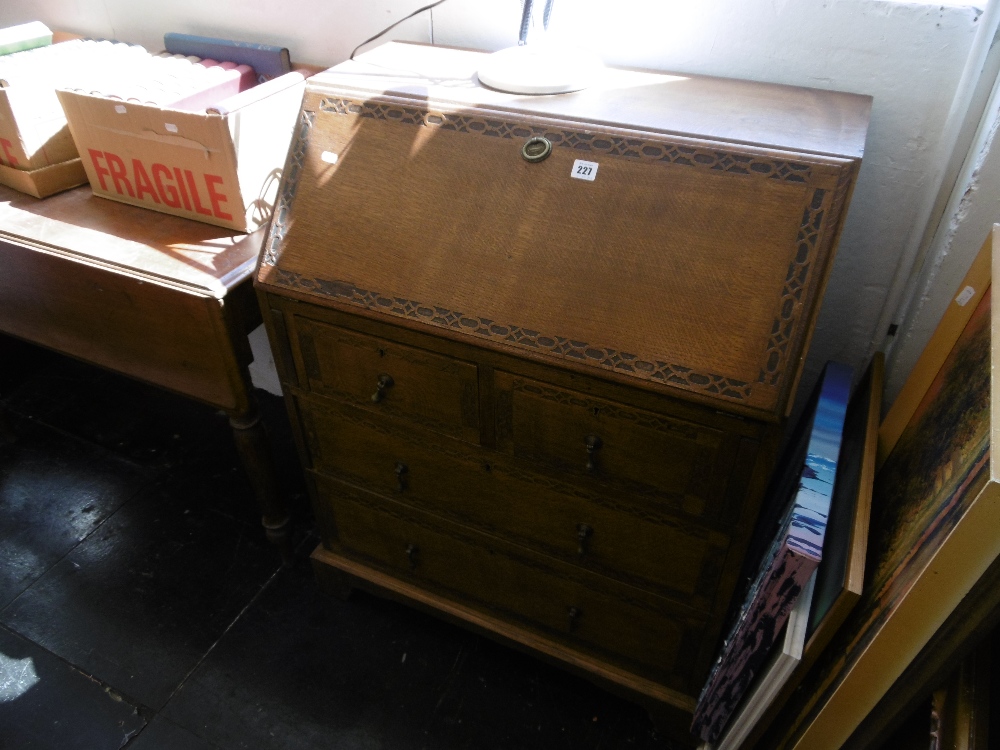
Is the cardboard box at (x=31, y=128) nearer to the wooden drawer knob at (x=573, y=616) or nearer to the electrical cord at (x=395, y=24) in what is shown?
the electrical cord at (x=395, y=24)

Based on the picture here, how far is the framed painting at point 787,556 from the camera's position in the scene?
0.88 metres

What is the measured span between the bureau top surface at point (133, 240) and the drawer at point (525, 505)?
299 millimetres

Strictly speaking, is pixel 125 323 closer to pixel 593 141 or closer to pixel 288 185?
pixel 288 185

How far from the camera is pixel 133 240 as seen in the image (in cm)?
130

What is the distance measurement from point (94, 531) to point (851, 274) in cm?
184

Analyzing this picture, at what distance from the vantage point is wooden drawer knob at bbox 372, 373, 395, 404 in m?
1.08

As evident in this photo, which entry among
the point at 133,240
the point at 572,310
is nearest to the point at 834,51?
the point at 572,310

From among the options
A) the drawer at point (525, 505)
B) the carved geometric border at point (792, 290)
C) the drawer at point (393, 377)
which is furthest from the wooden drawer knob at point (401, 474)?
the carved geometric border at point (792, 290)

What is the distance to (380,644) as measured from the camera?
59.3 inches

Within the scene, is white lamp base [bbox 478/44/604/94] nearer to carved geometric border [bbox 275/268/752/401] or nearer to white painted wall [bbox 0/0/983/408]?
white painted wall [bbox 0/0/983/408]

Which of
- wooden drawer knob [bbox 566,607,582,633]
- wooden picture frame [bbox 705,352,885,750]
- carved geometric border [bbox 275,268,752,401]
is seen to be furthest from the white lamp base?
wooden drawer knob [bbox 566,607,582,633]

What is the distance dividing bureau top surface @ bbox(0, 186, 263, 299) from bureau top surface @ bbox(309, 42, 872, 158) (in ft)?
1.23

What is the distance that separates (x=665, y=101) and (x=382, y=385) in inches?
24.1

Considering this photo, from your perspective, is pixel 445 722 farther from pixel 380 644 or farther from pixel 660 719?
pixel 660 719
